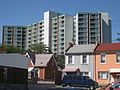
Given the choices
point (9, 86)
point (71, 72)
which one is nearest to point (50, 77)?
point (71, 72)

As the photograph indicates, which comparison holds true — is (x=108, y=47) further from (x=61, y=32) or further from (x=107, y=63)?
(x=61, y=32)

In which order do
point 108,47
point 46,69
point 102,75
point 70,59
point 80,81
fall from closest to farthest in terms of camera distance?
point 80,81 < point 102,75 < point 108,47 < point 70,59 < point 46,69

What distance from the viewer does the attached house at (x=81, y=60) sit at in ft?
222

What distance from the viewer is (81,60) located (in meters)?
68.9

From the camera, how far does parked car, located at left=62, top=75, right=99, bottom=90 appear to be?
54.9 metres

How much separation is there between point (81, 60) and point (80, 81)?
1255 centimetres

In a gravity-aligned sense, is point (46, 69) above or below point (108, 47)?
below

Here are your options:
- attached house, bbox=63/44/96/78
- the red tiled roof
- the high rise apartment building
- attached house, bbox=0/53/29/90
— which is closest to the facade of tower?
the high rise apartment building

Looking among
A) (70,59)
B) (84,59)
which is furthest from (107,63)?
(70,59)

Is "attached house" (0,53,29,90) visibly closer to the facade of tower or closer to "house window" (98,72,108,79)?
"house window" (98,72,108,79)

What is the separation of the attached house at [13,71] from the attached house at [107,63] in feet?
86.0

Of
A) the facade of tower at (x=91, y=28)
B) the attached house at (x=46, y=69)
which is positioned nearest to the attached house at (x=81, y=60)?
the attached house at (x=46, y=69)

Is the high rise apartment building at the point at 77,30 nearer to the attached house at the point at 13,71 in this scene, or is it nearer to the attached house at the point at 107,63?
the attached house at the point at 107,63

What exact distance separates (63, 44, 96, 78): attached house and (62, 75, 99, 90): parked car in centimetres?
1006
